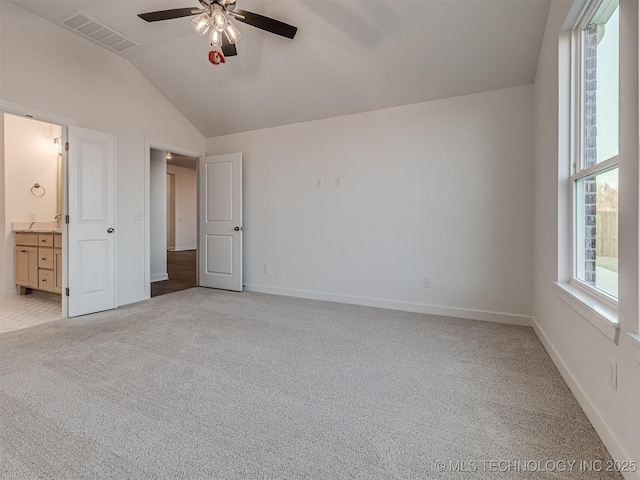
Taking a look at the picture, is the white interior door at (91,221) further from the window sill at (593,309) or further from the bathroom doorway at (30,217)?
the window sill at (593,309)

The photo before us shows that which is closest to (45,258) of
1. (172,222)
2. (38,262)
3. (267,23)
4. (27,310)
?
(38,262)

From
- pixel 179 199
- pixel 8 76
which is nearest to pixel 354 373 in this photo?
pixel 8 76

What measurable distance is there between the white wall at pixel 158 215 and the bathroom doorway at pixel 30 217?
1394mm

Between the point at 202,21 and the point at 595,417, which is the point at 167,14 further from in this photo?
the point at 595,417

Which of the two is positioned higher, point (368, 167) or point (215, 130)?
point (215, 130)

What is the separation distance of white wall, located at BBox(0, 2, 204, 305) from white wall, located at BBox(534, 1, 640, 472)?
455cm

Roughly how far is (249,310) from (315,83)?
112 inches

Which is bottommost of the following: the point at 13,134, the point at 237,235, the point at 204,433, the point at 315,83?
the point at 204,433

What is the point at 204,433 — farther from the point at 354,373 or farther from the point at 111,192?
the point at 111,192

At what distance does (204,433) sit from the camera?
1.53m

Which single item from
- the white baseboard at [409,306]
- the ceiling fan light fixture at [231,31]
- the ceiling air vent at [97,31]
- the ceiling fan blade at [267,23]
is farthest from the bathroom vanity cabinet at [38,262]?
the ceiling fan blade at [267,23]

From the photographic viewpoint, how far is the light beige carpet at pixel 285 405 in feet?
4.39

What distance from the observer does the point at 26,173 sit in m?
4.61

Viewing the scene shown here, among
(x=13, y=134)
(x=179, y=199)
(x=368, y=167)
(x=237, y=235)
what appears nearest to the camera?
(x=368, y=167)
